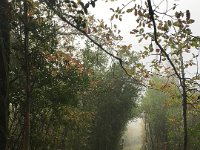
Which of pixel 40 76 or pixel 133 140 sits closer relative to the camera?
pixel 40 76

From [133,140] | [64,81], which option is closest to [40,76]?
[64,81]

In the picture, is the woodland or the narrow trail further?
the narrow trail

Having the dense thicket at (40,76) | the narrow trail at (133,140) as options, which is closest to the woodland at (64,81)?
the dense thicket at (40,76)

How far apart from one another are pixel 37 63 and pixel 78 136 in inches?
364

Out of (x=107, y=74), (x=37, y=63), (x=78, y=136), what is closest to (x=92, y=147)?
(x=78, y=136)

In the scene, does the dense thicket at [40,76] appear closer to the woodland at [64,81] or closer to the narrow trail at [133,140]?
the woodland at [64,81]

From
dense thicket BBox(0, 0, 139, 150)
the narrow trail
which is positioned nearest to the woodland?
dense thicket BBox(0, 0, 139, 150)

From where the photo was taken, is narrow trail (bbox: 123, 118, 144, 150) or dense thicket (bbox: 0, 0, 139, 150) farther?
narrow trail (bbox: 123, 118, 144, 150)

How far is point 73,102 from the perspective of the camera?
10242mm

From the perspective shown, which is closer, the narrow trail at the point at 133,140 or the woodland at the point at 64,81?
the woodland at the point at 64,81

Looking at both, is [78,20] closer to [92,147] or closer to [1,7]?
[1,7]

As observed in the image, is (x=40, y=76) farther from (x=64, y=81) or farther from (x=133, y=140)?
(x=133, y=140)

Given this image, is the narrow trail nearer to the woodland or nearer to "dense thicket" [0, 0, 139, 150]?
the woodland

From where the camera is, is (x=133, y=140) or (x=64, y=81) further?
(x=133, y=140)
